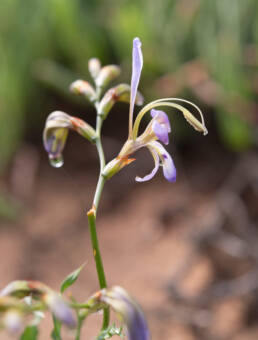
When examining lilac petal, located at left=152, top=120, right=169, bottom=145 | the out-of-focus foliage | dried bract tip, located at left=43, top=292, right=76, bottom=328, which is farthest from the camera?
the out-of-focus foliage

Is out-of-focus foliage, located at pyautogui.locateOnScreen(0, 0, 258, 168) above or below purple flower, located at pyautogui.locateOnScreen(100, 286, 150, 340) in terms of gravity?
above

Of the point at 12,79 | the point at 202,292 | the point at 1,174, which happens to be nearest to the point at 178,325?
the point at 202,292

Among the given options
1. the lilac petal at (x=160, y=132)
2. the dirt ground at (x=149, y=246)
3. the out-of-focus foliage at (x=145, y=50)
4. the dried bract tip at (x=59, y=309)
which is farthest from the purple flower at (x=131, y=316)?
the out-of-focus foliage at (x=145, y=50)

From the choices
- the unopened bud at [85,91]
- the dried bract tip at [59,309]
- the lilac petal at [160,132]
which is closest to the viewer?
the dried bract tip at [59,309]

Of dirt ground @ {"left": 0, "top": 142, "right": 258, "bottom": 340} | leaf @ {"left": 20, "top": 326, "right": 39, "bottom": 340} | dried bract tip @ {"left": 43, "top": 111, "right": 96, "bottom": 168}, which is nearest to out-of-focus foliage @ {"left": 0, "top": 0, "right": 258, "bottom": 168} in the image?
dirt ground @ {"left": 0, "top": 142, "right": 258, "bottom": 340}

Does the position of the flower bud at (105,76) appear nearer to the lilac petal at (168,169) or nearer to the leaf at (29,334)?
the lilac petal at (168,169)

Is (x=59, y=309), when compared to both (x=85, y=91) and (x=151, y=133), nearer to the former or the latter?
(x=151, y=133)

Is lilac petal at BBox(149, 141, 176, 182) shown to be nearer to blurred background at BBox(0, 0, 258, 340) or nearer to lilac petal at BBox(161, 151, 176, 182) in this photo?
lilac petal at BBox(161, 151, 176, 182)

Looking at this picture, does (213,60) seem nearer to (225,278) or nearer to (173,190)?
(173,190)
